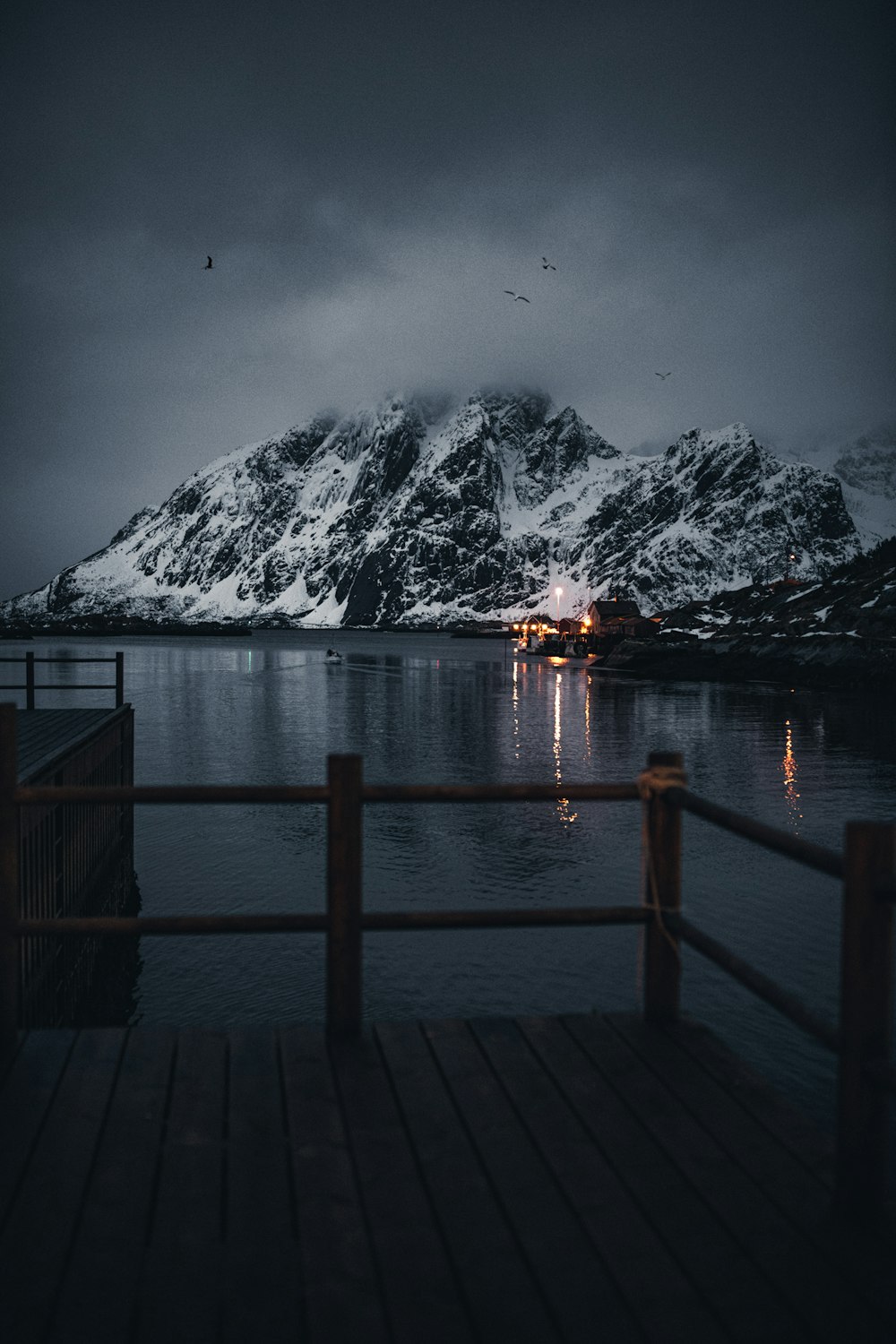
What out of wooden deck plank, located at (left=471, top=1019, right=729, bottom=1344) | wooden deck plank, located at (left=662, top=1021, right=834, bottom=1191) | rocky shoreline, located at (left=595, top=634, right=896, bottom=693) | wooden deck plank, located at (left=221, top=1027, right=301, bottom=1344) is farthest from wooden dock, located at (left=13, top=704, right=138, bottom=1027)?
rocky shoreline, located at (left=595, top=634, right=896, bottom=693)

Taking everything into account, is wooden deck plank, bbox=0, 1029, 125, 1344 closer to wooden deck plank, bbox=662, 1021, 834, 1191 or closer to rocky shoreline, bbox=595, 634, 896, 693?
wooden deck plank, bbox=662, 1021, 834, 1191

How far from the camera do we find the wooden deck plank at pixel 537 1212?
340 cm

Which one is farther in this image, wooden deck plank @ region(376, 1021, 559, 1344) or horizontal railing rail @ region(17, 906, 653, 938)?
horizontal railing rail @ region(17, 906, 653, 938)

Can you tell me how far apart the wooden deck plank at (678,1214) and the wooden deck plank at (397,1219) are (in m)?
0.89

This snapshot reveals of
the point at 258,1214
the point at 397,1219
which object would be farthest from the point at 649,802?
the point at 258,1214

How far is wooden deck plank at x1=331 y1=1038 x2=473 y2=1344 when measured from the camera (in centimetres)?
339

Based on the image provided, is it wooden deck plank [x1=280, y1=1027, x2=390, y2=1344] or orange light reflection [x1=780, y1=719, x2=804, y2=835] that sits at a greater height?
wooden deck plank [x1=280, y1=1027, x2=390, y2=1344]

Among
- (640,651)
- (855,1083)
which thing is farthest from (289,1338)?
(640,651)

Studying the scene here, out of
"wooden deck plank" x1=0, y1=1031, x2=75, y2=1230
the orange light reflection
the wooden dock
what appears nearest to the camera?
"wooden deck plank" x1=0, y1=1031, x2=75, y2=1230

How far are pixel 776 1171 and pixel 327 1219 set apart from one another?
6.53 feet

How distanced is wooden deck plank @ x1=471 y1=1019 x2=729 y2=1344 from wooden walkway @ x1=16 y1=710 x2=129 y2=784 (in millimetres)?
7870

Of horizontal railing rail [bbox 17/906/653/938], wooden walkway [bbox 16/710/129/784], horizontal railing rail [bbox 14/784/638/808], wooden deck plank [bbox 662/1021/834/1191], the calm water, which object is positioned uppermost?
horizontal railing rail [bbox 14/784/638/808]

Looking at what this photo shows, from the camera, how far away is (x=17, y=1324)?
3344 millimetres

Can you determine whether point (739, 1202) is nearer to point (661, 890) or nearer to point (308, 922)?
point (661, 890)
